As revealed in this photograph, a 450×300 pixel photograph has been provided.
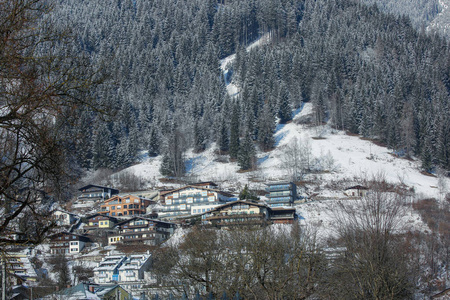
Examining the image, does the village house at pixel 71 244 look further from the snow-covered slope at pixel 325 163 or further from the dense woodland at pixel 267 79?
the snow-covered slope at pixel 325 163

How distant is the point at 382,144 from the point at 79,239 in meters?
68.7

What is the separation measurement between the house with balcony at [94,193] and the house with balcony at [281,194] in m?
31.2

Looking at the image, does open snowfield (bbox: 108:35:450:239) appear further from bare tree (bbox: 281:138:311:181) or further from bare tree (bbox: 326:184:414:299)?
bare tree (bbox: 326:184:414:299)

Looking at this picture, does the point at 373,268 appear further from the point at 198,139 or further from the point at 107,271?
the point at 198,139

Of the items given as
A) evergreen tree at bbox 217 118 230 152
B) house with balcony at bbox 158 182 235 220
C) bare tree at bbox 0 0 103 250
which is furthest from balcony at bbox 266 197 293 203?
bare tree at bbox 0 0 103 250

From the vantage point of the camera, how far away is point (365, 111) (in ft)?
337

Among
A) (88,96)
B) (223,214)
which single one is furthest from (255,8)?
(88,96)

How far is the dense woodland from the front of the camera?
9769 cm

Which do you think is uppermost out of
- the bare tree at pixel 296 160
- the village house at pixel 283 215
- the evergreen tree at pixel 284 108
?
the evergreen tree at pixel 284 108

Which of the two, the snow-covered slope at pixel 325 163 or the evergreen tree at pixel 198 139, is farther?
the evergreen tree at pixel 198 139

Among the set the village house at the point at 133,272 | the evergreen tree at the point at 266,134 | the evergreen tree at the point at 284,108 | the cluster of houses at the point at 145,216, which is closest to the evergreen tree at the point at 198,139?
the evergreen tree at the point at 266,134

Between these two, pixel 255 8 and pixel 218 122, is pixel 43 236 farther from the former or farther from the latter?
pixel 255 8

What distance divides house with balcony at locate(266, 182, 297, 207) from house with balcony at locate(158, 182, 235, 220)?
731 cm

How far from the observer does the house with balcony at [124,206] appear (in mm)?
74188
